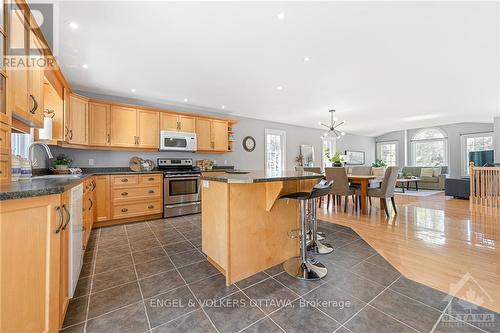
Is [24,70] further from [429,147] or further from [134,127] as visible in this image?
[429,147]

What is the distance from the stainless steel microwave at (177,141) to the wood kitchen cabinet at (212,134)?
23cm

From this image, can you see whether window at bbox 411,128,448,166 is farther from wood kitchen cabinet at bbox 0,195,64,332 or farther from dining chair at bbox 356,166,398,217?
wood kitchen cabinet at bbox 0,195,64,332

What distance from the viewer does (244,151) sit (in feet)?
19.7

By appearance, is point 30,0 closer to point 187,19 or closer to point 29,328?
point 187,19

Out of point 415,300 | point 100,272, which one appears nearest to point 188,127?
→ point 100,272

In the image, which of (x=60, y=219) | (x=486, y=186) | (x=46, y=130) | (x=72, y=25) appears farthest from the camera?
(x=486, y=186)

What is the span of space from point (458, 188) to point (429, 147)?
4138mm

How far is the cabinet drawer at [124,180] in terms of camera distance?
3.55 m

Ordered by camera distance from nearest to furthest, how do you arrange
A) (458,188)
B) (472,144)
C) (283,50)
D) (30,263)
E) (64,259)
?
(30,263)
(64,259)
(283,50)
(458,188)
(472,144)

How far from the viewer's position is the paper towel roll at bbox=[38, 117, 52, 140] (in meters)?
Result: 2.80

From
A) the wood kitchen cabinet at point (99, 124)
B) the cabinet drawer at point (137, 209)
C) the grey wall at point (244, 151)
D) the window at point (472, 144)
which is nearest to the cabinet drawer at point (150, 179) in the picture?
the cabinet drawer at point (137, 209)

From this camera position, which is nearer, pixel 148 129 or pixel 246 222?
pixel 246 222

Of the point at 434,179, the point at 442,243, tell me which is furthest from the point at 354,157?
the point at 442,243

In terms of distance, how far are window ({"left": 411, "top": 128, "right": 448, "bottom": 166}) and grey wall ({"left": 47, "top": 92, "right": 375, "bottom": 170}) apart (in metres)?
2.11
